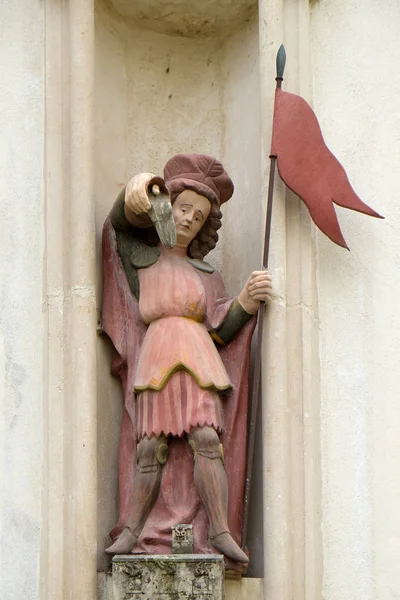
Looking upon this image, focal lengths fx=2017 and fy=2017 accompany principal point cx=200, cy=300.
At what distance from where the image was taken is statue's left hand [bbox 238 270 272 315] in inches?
270

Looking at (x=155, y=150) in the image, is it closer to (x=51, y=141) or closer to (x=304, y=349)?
(x=51, y=141)

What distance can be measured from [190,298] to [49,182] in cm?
65

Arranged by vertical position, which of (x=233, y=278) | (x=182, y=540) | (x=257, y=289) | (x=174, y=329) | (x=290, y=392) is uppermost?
(x=233, y=278)

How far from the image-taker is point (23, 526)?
686 centimetres

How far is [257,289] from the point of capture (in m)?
6.85

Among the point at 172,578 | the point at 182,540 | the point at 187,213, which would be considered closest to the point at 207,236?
the point at 187,213

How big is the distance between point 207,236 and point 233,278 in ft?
0.86

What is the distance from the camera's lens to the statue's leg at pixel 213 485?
6.61 metres

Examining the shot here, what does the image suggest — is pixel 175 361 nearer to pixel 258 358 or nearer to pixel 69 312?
pixel 258 358

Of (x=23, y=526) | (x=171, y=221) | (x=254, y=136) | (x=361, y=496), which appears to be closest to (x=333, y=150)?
(x=254, y=136)

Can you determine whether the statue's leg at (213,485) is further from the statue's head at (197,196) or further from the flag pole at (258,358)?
the statue's head at (197,196)

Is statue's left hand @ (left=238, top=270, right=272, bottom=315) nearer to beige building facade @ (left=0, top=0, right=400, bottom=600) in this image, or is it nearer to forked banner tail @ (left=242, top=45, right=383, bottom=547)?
beige building facade @ (left=0, top=0, right=400, bottom=600)

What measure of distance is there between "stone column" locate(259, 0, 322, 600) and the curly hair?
22 cm

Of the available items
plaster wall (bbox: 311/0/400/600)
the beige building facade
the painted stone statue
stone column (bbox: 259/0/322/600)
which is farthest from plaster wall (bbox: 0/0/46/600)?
plaster wall (bbox: 311/0/400/600)
